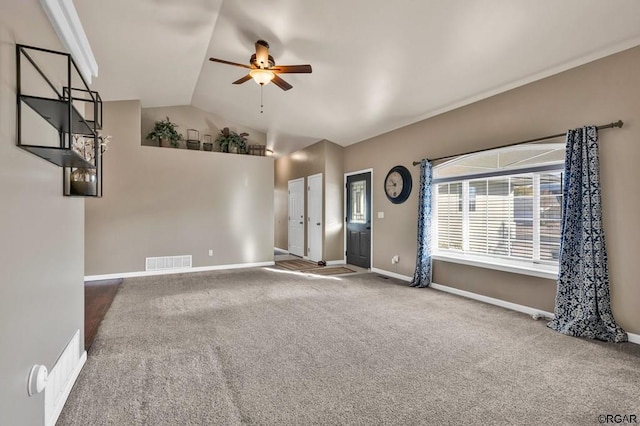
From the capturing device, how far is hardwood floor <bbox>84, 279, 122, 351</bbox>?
329cm

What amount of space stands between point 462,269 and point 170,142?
568 centimetres

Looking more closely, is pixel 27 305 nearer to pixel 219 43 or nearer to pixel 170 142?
pixel 219 43

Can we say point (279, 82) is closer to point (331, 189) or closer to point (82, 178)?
point (82, 178)

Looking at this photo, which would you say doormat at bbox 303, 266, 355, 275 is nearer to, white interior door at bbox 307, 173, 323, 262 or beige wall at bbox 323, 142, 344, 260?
beige wall at bbox 323, 142, 344, 260

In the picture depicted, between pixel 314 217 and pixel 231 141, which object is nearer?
pixel 231 141

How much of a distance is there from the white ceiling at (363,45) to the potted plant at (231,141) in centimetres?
135

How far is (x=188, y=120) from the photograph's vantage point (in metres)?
7.01

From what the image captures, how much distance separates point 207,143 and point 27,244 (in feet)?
19.3

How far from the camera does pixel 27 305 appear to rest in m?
1.51

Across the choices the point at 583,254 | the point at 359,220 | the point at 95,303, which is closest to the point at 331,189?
the point at 359,220

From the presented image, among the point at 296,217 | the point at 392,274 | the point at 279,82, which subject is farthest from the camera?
the point at 296,217

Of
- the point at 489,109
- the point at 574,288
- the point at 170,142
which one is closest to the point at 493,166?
the point at 489,109

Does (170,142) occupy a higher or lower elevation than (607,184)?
higher

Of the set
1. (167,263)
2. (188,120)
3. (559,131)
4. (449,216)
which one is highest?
(188,120)
